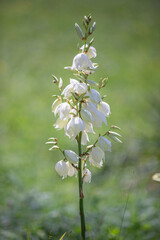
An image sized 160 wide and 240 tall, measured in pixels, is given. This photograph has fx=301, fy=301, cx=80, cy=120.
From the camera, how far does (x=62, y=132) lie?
4355mm

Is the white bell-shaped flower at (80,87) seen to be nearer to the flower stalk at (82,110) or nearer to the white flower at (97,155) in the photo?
the flower stalk at (82,110)

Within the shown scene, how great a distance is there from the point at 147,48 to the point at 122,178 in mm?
Answer: 5951

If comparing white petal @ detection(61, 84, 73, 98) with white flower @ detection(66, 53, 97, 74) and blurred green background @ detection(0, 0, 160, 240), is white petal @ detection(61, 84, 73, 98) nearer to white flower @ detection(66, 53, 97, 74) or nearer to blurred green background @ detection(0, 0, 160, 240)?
white flower @ detection(66, 53, 97, 74)

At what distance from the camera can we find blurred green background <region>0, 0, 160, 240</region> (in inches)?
73.0

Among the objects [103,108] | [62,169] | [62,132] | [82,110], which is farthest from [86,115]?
[62,132]

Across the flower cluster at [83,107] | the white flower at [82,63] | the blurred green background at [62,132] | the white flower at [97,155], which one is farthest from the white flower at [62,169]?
the white flower at [82,63]

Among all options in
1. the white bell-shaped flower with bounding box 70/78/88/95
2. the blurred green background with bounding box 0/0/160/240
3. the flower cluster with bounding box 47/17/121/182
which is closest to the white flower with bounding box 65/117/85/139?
the flower cluster with bounding box 47/17/121/182

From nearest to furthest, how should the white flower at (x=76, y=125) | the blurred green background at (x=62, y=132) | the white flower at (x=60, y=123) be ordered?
the white flower at (x=76, y=125) < the white flower at (x=60, y=123) < the blurred green background at (x=62, y=132)

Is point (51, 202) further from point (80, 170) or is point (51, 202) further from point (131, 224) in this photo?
point (80, 170)

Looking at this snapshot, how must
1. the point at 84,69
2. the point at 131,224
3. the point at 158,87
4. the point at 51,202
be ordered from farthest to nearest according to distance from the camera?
1. the point at 158,87
2. the point at 51,202
3. the point at 131,224
4. the point at 84,69

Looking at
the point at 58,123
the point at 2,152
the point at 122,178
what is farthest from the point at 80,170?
the point at 2,152

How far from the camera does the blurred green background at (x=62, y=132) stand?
73.0 inches

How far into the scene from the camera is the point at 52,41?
320 inches

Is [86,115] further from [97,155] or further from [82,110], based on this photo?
[97,155]
